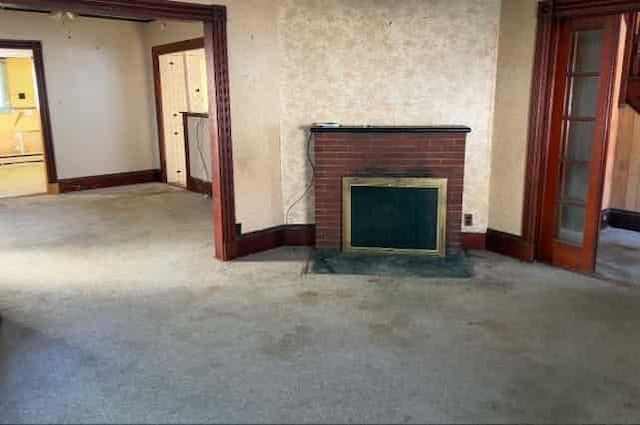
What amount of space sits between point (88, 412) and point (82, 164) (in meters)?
6.43

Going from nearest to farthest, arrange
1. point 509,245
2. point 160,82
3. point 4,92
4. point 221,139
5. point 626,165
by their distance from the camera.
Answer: point 221,139 < point 509,245 < point 626,165 < point 160,82 < point 4,92

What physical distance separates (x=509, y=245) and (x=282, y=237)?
2114mm

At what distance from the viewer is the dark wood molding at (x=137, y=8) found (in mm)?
3560

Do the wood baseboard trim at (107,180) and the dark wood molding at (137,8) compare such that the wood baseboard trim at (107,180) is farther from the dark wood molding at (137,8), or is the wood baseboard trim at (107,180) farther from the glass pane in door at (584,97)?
the glass pane in door at (584,97)

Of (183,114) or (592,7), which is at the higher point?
(592,7)

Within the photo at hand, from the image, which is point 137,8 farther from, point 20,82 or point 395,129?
point 20,82

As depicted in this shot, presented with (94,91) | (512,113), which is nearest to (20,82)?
(94,91)

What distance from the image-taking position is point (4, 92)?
11.8 meters

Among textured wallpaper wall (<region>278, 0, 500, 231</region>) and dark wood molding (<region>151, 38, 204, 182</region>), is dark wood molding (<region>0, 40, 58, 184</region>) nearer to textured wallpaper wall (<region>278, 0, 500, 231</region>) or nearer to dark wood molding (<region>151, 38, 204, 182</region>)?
dark wood molding (<region>151, 38, 204, 182</region>)

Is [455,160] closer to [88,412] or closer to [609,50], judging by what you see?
[609,50]

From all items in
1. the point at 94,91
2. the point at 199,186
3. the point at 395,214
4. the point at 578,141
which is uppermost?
the point at 94,91

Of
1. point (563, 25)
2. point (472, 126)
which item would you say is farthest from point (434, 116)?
point (563, 25)

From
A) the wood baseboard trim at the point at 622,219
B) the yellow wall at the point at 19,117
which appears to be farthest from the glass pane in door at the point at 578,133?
the yellow wall at the point at 19,117

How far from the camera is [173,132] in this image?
28.3 ft
